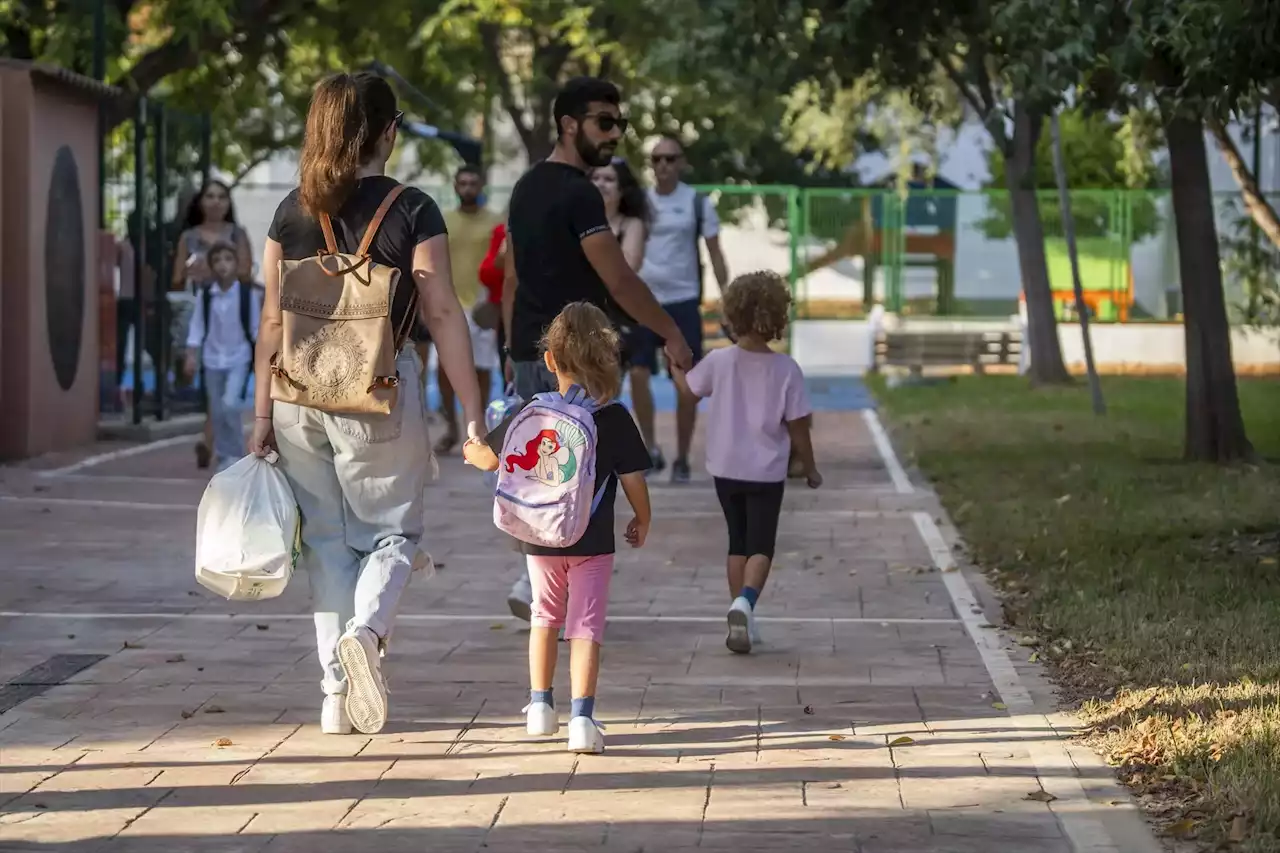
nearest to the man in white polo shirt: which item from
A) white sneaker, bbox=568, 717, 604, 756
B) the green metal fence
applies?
white sneaker, bbox=568, 717, 604, 756

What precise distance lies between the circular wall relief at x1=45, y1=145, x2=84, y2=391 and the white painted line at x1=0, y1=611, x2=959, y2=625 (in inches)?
288

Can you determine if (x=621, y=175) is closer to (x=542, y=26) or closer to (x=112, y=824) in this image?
(x=112, y=824)

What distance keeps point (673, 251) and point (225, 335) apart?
9.22 feet

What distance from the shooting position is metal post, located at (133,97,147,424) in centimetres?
1736

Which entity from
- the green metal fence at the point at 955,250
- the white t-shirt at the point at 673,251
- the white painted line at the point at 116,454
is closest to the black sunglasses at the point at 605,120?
the white t-shirt at the point at 673,251

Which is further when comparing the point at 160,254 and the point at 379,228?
the point at 160,254

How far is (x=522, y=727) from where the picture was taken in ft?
22.2

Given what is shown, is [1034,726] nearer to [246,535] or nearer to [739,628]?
[739,628]

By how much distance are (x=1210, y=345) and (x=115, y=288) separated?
8.30 metres

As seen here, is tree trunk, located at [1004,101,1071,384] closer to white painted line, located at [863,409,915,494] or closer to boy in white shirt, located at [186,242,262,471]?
white painted line, located at [863,409,915,494]

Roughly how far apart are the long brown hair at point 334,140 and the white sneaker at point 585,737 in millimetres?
1624

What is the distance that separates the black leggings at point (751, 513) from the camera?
27.1 feet

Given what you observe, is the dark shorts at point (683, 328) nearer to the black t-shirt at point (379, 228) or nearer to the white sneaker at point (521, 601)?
the white sneaker at point (521, 601)

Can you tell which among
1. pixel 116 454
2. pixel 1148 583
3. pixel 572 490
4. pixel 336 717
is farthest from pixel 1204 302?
pixel 336 717
